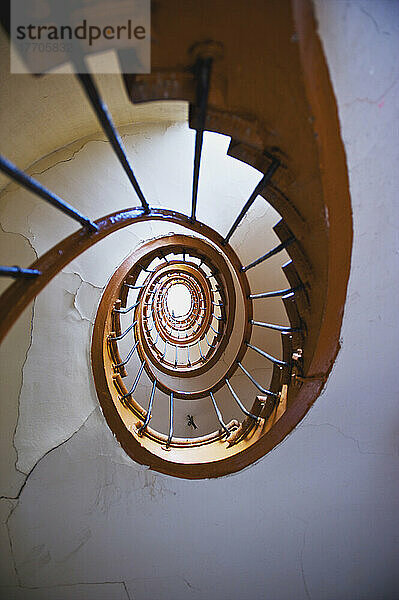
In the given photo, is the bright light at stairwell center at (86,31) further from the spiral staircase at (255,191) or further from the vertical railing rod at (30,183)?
the vertical railing rod at (30,183)

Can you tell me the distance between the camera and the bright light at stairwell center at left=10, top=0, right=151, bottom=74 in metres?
0.85

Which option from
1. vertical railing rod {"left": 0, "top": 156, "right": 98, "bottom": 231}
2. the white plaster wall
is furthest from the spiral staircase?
the white plaster wall

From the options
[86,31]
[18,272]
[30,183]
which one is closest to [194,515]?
[18,272]

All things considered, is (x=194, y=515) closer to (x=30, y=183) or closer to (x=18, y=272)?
(x=18, y=272)

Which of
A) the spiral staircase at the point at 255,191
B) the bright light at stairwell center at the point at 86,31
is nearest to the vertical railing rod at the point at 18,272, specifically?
the spiral staircase at the point at 255,191

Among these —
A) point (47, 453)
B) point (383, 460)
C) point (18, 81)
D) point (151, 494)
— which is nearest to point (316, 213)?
point (383, 460)

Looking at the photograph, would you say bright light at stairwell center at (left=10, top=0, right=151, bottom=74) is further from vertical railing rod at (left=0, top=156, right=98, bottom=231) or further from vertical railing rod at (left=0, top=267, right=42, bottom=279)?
vertical railing rod at (left=0, top=267, right=42, bottom=279)

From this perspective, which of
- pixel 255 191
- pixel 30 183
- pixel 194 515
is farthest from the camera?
pixel 194 515

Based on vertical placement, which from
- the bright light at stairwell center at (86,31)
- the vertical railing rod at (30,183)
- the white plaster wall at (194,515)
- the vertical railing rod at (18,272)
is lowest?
the white plaster wall at (194,515)

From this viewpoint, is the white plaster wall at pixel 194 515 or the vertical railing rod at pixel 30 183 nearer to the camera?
the vertical railing rod at pixel 30 183

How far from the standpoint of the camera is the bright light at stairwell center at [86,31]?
0.85 m

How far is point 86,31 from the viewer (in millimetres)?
917

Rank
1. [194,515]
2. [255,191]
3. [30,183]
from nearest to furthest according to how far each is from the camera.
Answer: [30,183]
[255,191]
[194,515]

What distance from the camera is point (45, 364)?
2135 millimetres
